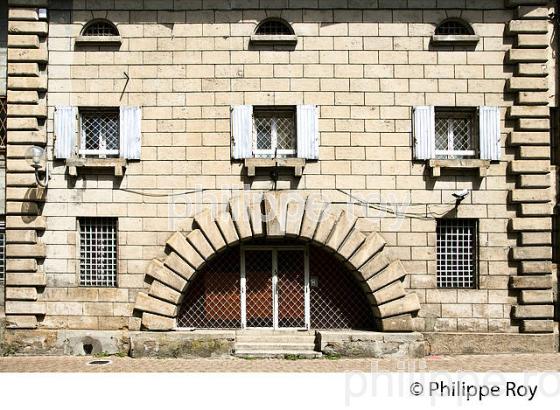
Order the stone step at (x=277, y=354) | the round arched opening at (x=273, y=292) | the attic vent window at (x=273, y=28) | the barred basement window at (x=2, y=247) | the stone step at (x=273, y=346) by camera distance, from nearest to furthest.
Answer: the stone step at (x=277, y=354)
the stone step at (x=273, y=346)
the attic vent window at (x=273, y=28)
the round arched opening at (x=273, y=292)
the barred basement window at (x=2, y=247)

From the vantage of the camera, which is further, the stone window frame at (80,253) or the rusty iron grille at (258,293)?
the rusty iron grille at (258,293)

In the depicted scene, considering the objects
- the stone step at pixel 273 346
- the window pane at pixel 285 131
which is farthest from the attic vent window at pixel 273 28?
the stone step at pixel 273 346

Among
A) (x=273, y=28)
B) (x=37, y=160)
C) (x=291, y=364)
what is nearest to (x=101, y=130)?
(x=37, y=160)

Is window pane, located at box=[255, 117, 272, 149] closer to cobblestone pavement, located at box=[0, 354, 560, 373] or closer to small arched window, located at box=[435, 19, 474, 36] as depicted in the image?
small arched window, located at box=[435, 19, 474, 36]

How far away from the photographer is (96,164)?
534 inches

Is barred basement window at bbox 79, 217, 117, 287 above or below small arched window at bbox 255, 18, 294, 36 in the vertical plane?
below

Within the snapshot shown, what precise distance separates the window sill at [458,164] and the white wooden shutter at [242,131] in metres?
3.99

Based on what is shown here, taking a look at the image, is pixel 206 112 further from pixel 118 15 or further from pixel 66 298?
pixel 66 298

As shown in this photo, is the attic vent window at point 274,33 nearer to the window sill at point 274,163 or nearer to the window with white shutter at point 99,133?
the window sill at point 274,163

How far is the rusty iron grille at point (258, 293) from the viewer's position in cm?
1404

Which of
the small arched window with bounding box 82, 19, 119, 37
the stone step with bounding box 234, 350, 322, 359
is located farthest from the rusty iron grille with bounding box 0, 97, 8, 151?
the stone step with bounding box 234, 350, 322, 359

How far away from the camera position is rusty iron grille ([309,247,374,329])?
46.1ft

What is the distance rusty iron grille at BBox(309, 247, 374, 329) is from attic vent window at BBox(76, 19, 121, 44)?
6.53 meters

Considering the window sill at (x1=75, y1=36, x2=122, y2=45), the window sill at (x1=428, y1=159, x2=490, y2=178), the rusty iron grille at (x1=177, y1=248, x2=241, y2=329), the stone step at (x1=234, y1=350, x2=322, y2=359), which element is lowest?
the stone step at (x1=234, y1=350, x2=322, y2=359)
